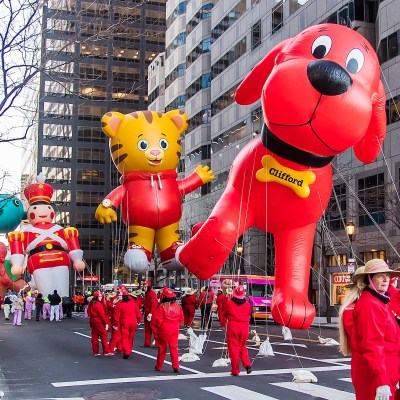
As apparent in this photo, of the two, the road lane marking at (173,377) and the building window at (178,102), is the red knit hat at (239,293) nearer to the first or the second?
the road lane marking at (173,377)

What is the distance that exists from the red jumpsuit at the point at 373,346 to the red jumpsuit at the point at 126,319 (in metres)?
8.68

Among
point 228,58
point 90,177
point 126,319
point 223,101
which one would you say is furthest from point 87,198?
point 126,319

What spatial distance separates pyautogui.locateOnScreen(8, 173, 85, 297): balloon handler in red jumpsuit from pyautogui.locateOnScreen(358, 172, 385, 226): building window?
12393 millimetres

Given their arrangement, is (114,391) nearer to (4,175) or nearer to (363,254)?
(4,175)

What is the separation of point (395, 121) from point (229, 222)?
20.8m

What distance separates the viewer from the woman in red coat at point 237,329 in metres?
10.8

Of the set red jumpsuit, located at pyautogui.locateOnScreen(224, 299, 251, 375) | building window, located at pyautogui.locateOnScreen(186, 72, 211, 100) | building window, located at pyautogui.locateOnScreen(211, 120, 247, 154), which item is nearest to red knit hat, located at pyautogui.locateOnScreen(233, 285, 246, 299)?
red jumpsuit, located at pyautogui.locateOnScreen(224, 299, 251, 375)

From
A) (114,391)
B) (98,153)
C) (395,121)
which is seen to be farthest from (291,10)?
(98,153)

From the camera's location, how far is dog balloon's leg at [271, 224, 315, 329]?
32.7ft

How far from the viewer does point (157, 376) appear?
1095cm

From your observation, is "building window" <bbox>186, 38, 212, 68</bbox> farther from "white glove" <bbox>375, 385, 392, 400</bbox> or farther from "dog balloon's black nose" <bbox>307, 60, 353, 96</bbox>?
"white glove" <bbox>375, 385, 392, 400</bbox>

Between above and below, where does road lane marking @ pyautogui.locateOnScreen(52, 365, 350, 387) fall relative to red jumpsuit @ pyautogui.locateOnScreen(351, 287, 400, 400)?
below

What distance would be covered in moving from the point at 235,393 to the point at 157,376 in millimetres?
2074

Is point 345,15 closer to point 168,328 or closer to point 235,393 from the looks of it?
point 168,328
